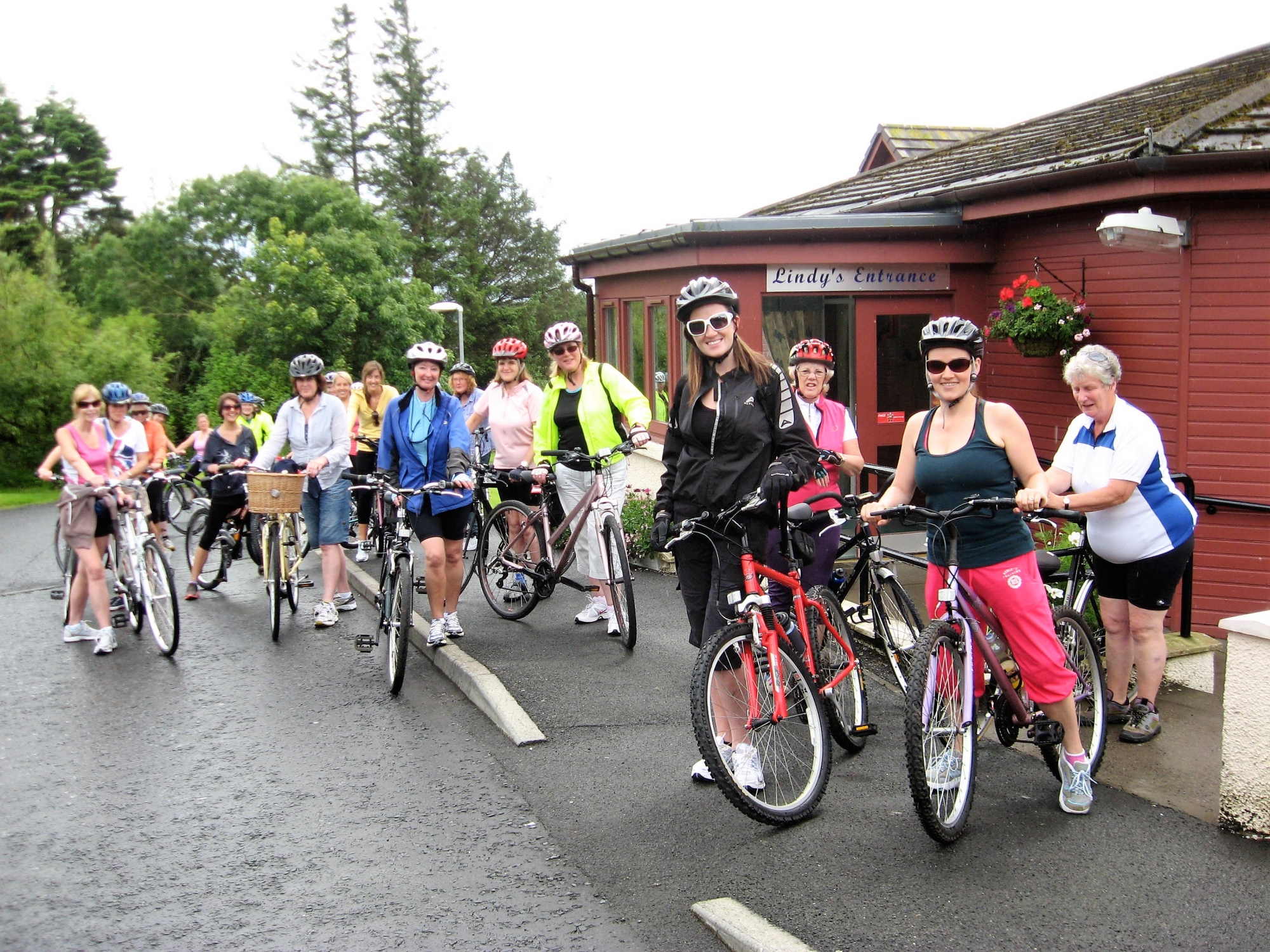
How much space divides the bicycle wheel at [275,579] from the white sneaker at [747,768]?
16.6 ft

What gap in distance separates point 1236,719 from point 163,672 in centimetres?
651

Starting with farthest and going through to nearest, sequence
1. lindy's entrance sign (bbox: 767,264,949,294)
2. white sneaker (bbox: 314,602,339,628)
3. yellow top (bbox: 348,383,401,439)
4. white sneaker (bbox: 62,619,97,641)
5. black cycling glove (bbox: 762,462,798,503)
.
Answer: yellow top (bbox: 348,383,401,439) → lindy's entrance sign (bbox: 767,264,949,294) → white sneaker (bbox: 314,602,339,628) → white sneaker (bbox: 62,619,97,641) → black cycling glove (bbox: 762,462,798,503)

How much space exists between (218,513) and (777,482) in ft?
24.3

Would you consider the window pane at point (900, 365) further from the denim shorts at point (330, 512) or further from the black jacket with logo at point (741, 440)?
the black jacket with logo at point (741, 440)

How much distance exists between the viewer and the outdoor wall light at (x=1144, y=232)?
828 centimetres

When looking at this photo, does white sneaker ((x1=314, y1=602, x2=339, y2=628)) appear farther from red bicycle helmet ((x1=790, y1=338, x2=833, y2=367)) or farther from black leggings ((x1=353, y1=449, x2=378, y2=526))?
red bicycle helmet ((x1=790, y1=338, x2=833, y2=367))

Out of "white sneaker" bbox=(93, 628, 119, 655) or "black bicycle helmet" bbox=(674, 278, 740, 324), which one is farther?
"white sneaker" bbox=(93, 628, 119, 655)

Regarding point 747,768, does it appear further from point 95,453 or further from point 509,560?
point 95,453

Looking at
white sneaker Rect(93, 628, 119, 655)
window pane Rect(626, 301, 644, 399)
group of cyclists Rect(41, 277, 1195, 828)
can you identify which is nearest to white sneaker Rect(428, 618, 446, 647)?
group of cyclists Rect(41, 277, 1195, 828)

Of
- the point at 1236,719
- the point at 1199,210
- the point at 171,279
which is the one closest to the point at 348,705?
the point at 1236,719

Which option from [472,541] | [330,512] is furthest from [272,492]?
[472,541]

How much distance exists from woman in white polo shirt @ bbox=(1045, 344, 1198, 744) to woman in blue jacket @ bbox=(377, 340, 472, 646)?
3.86 metres

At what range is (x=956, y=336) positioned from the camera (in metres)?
4.55

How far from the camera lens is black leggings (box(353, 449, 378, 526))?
12.1 m
